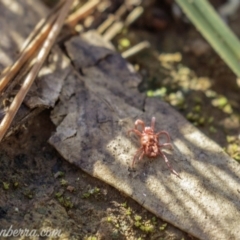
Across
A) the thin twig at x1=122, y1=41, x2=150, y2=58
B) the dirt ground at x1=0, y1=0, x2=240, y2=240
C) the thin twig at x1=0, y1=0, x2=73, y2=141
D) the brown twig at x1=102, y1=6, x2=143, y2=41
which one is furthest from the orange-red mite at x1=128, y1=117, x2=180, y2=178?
the brown twig at x1=102, y1=6, x2=143, y2=41

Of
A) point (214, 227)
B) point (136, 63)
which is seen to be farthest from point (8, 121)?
point (136, 63)

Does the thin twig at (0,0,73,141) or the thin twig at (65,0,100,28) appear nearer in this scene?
the thin twig at (0,0,73,141)

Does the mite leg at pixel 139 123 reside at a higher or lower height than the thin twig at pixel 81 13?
lower

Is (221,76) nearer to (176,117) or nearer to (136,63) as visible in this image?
(136,63)

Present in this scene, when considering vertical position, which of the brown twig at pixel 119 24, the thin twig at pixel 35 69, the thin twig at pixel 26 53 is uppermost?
the thin twig at pixel 26 53

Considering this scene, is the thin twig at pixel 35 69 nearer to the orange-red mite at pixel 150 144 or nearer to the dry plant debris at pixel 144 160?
the dry plant debris at pixel 144 160

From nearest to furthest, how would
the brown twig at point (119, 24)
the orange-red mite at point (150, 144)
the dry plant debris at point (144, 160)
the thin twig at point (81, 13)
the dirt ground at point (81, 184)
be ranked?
the dirt ground at point (81, 184), the dry plant debris at point (144, 160), the orange-red mite at point (150, 144), the thin twig at point (81, 13), the brown twig at point (119, 24)

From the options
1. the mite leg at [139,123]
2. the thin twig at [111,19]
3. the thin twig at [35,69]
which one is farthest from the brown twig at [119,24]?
the mite leg at [139,123]

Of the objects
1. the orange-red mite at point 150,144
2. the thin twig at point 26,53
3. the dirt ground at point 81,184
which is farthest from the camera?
the thin twig at point 26,53

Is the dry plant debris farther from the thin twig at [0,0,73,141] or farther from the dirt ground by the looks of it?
the thin twig at [0,0,73,141]

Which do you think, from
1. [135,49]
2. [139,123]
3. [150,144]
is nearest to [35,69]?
[139,123]
